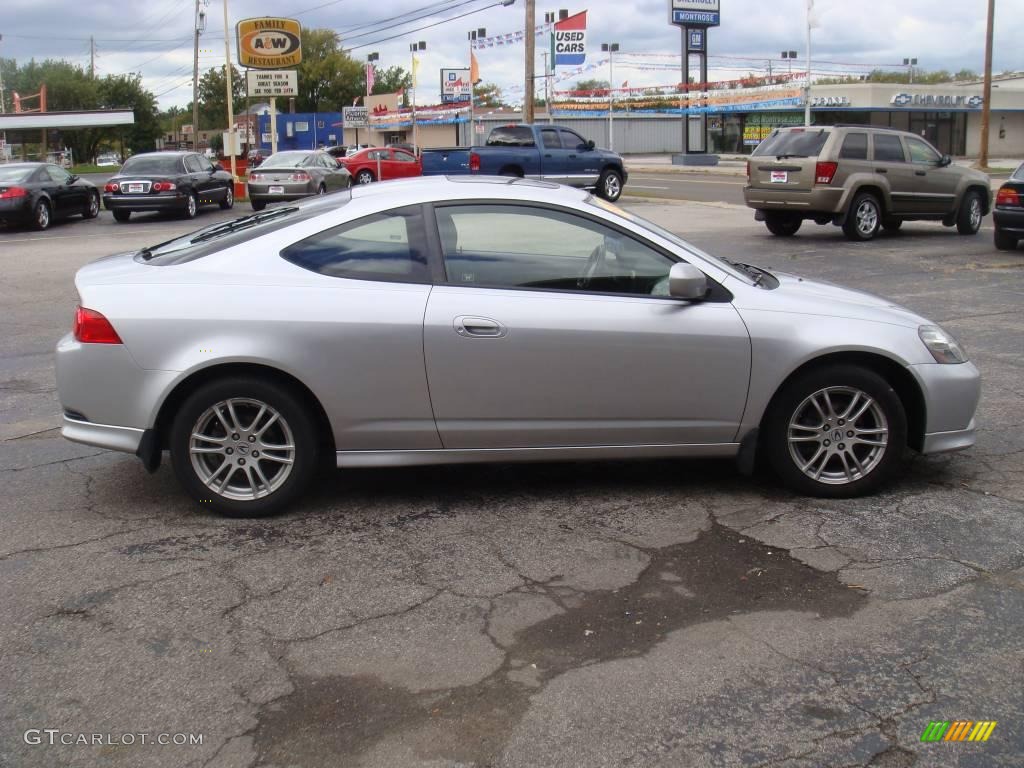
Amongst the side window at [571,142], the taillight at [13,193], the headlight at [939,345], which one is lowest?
the headlight at [939,345]

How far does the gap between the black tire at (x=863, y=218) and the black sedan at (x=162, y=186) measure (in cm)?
1444

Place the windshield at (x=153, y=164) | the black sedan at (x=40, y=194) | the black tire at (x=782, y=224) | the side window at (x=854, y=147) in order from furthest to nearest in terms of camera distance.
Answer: the windshield at (x=153, y=164) → the black sedan at (x=40, y=194) → the black tire at (x=782, y=224) → the side window at (x=854, y=147)

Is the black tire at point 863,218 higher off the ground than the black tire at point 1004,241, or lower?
higher

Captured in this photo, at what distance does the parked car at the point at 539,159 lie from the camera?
82.3 ft

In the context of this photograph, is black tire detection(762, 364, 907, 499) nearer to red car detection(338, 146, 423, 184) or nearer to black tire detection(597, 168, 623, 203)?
black tire detection(597, 168, 623, 203)

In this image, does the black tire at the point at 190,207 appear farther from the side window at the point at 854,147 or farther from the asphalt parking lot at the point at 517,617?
the asphalt parking lot at the point at 517,617

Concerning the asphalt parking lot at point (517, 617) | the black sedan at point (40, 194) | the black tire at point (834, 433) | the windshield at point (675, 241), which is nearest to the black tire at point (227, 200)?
the black sedan at point (40, 194)

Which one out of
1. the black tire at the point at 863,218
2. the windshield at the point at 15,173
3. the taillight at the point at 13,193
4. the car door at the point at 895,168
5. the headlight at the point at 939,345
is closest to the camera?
the headlight at the point at 939,345

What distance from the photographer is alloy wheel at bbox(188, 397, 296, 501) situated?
15.8ft

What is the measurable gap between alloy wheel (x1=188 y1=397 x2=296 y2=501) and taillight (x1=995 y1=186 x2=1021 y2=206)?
13.0 metres

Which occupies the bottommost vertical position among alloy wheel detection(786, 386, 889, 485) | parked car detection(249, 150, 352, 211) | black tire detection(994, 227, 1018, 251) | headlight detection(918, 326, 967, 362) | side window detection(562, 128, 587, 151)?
alloy wheel detection(786, 386, 889, 485)

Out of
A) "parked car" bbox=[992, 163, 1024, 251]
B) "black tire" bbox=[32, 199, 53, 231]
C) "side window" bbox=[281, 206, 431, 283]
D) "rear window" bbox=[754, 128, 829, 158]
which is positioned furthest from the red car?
"side window" bbox=[281, 206, 431, 283]

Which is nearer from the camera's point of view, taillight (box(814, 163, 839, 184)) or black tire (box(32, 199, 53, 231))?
taillight (box(814, 163, 839, 184))

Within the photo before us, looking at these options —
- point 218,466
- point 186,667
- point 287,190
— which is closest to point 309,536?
point 218,466
